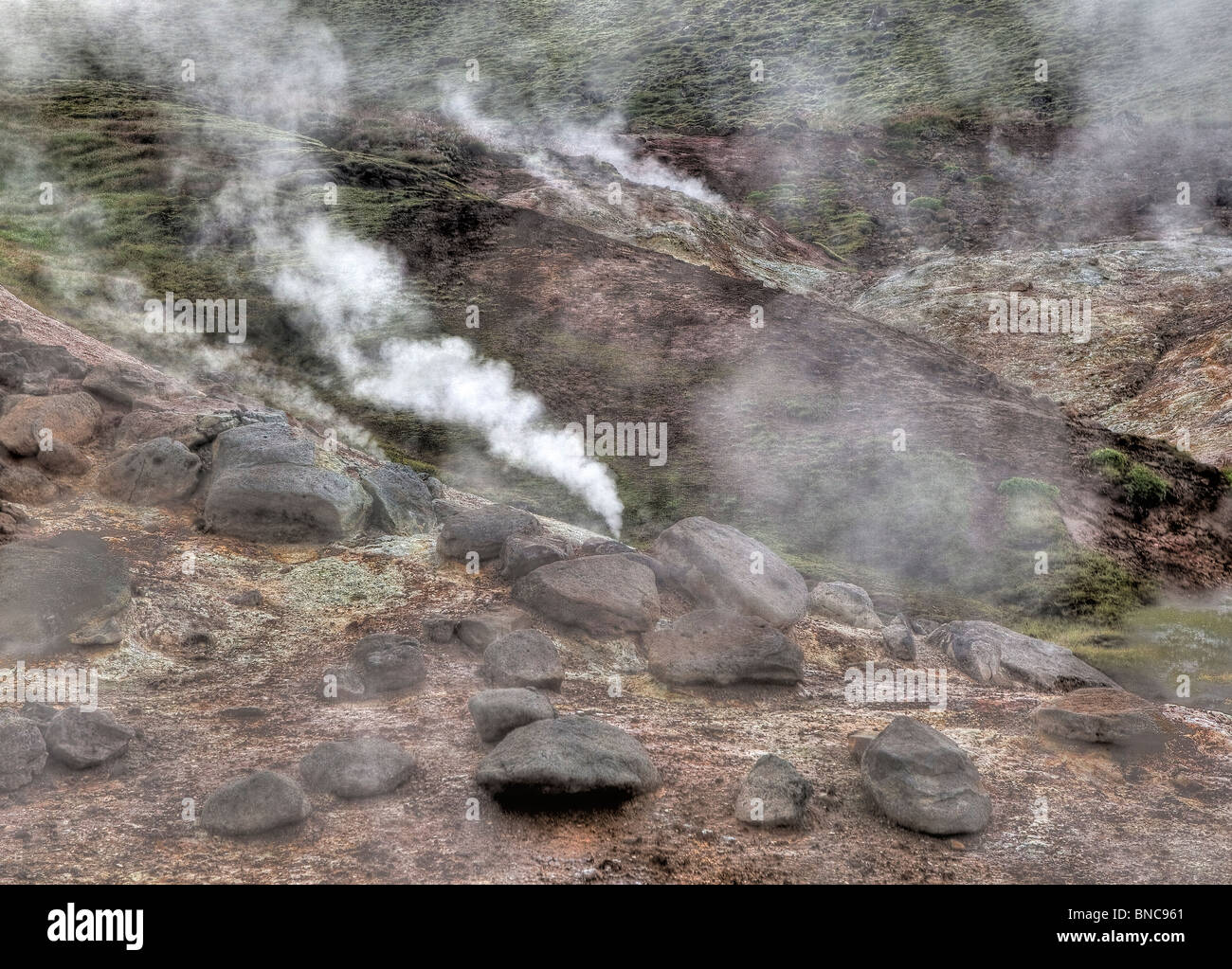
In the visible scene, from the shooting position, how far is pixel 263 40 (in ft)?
219

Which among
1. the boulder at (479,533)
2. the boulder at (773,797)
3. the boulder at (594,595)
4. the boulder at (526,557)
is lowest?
the boulder at (773,797)

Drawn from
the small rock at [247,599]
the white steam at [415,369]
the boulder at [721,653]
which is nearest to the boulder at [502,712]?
the boulder at [721,653]

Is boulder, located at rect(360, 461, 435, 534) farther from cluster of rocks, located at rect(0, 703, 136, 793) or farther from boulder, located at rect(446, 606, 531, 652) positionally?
cluster of rocks, located at rect(0, 703, 136, 793)

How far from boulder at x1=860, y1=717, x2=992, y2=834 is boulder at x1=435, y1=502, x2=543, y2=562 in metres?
5.33

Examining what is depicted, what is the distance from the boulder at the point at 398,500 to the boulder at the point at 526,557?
178 cm

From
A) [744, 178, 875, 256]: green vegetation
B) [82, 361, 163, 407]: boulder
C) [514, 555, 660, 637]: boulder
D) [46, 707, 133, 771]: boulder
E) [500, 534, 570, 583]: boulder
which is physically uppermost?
[744, 178, 875, 256]: green vegetation

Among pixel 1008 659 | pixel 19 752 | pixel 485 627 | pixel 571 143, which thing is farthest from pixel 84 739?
pixel 571 143

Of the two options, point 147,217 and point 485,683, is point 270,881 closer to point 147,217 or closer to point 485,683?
point 485,683

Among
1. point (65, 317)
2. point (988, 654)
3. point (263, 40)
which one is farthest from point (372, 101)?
point (988, 654)

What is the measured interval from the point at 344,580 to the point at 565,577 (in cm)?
250

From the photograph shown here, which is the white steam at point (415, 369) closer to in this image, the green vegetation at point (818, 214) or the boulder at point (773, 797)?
the boulder at point (773, 797)

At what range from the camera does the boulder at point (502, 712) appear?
716 centimetres

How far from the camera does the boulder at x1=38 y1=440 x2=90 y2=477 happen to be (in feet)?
34.2

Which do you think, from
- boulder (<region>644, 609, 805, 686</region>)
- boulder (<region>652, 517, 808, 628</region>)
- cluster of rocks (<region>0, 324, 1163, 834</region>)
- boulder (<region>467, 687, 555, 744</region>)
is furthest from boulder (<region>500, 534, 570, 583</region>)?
boulder (<region>467, 687, 555, 744</region>)
